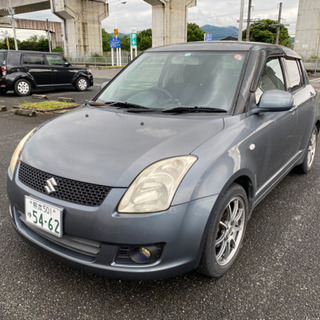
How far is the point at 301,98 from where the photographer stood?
329 cm

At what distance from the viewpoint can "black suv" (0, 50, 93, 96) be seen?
1054 cm

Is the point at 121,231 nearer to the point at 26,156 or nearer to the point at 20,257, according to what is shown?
the point at 26,156

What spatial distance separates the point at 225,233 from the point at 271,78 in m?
1.53

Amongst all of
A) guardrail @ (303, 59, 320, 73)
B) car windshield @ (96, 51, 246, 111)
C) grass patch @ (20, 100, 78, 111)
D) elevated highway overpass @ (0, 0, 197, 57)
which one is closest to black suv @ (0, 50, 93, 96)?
grass patch @ (20, 100, 78, 111)

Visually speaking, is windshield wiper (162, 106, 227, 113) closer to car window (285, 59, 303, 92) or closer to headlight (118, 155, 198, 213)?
headlight (118, 155, 198, 213)

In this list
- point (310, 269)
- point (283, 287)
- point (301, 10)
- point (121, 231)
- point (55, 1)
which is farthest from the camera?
point (55, 1)

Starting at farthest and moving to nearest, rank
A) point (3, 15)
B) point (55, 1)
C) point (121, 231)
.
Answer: point (3, 15)
point (55, 1)
point (121, 231)

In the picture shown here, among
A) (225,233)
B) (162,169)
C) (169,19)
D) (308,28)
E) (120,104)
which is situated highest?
(169,19)

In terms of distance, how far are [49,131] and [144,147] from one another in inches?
33.4

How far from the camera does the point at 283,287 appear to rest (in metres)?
2.01

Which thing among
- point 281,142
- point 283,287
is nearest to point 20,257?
point 283,287

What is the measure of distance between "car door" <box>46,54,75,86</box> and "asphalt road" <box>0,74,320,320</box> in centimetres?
1010

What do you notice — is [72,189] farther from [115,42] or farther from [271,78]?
[115,42]

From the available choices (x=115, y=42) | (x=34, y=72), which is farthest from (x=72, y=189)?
(x=115, y=42)
